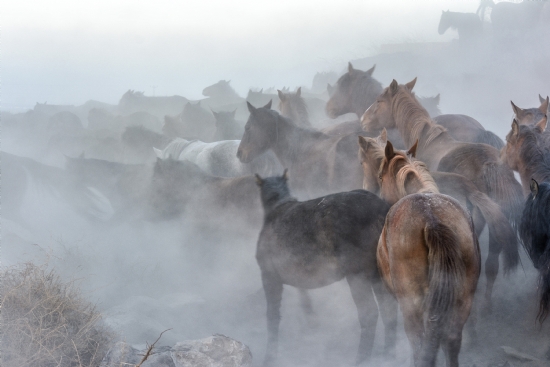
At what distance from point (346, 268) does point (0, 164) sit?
684 cm

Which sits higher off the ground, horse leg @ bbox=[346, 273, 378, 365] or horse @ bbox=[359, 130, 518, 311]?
horse @ bbox=[359, 130, 518, 311]

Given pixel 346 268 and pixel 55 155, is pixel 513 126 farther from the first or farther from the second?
pixel 55 155

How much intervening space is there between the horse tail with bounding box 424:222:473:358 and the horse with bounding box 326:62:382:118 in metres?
4.95

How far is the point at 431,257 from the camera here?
227cm

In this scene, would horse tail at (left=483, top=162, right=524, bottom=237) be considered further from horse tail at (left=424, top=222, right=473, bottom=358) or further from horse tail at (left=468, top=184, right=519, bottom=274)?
horse tail at (left=424, top=222, right=473, bottom=358)

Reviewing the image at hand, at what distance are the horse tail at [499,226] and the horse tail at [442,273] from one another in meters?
1.42

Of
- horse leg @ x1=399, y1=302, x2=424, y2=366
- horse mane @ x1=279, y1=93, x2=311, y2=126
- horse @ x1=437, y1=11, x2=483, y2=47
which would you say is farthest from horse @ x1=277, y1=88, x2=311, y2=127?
horse @ x1=437, y1=11, x2=483, y2=47

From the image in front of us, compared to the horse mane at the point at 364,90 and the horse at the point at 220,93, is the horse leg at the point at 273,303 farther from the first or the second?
the horse at the point at 220,93

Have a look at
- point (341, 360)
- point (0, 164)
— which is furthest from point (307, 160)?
point (0, 164)

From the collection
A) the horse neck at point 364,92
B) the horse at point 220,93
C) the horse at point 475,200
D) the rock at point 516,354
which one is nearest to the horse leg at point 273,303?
the horse at point 475,200

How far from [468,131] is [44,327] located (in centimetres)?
599

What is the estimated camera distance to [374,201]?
3.17 m

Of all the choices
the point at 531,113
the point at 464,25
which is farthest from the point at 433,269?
the point at 464,25

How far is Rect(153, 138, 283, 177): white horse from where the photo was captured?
6719mm
